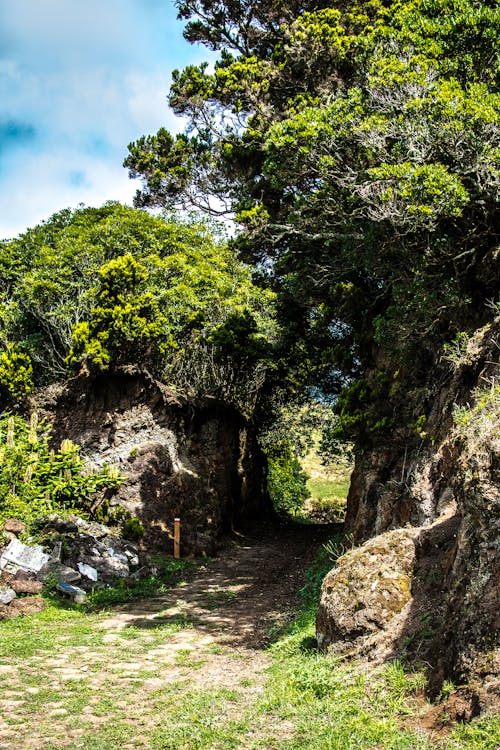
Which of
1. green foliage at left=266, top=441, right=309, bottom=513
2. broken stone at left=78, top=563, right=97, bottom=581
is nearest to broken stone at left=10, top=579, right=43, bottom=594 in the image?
broken stone at left=78, top=563, right=97, bottom=581

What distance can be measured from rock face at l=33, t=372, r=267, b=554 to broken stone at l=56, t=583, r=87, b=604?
4584mm

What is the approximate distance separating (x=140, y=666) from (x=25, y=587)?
12.2ft

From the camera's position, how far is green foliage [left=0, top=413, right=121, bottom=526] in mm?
12234

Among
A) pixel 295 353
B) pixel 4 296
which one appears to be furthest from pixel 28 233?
pixel 295 353

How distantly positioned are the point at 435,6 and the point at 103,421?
1224 cm

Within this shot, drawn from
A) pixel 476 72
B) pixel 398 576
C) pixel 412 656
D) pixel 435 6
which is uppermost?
pixel 435 6

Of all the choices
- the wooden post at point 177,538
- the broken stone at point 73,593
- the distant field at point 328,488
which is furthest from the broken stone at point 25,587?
the distant field at point 328,488

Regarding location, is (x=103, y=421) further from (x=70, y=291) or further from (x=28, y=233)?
(x=28, y=233)

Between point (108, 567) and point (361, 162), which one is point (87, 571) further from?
point (361, 162)

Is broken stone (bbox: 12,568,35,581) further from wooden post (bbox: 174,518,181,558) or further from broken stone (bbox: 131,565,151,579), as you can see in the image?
wooden post (bbox: 174,518,181,558)

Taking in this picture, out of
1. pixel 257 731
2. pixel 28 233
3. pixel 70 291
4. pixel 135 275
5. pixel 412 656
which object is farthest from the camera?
pixel 28 233

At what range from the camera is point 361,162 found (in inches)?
400

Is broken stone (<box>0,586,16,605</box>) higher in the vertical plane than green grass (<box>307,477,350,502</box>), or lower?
lower

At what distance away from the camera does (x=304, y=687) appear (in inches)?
213
